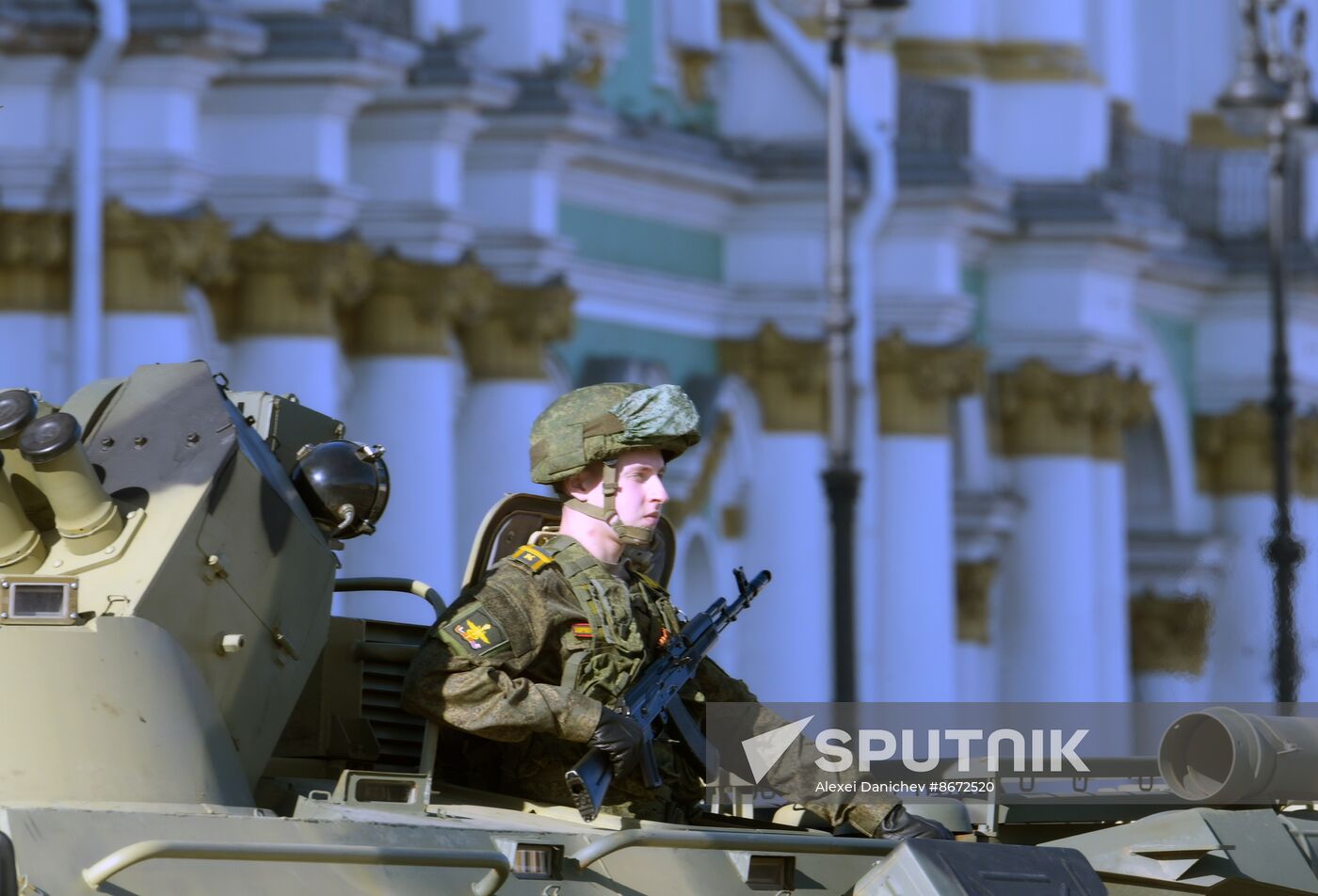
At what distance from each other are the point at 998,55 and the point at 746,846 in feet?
75.7

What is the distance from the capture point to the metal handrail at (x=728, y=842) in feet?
22.3

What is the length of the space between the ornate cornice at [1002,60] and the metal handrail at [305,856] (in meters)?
22.4

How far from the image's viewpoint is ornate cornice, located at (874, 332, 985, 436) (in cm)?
2714

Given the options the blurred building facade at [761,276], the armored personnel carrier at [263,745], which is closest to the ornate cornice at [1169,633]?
the blurred building facade at [761,276]

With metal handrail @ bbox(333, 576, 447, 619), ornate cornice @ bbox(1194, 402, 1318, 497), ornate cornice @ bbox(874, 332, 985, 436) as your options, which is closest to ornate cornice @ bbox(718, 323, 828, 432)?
ornate cornice @ bbox(874, 332, 985, 436)

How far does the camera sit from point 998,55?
1169 inches

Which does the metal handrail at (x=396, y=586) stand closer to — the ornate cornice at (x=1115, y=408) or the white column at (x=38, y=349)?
the white column at (x=38, y=349)

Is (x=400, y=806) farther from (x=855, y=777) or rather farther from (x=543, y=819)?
(x=855, y=777)

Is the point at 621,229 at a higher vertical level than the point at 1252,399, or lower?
higher

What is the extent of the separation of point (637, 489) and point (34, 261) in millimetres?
10665

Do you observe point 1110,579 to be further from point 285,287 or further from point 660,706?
point 660,706

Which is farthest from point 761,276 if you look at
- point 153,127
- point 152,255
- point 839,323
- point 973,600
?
point 153,127

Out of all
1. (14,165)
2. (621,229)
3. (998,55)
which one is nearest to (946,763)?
(14,165)

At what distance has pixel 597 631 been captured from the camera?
752 centimetres
